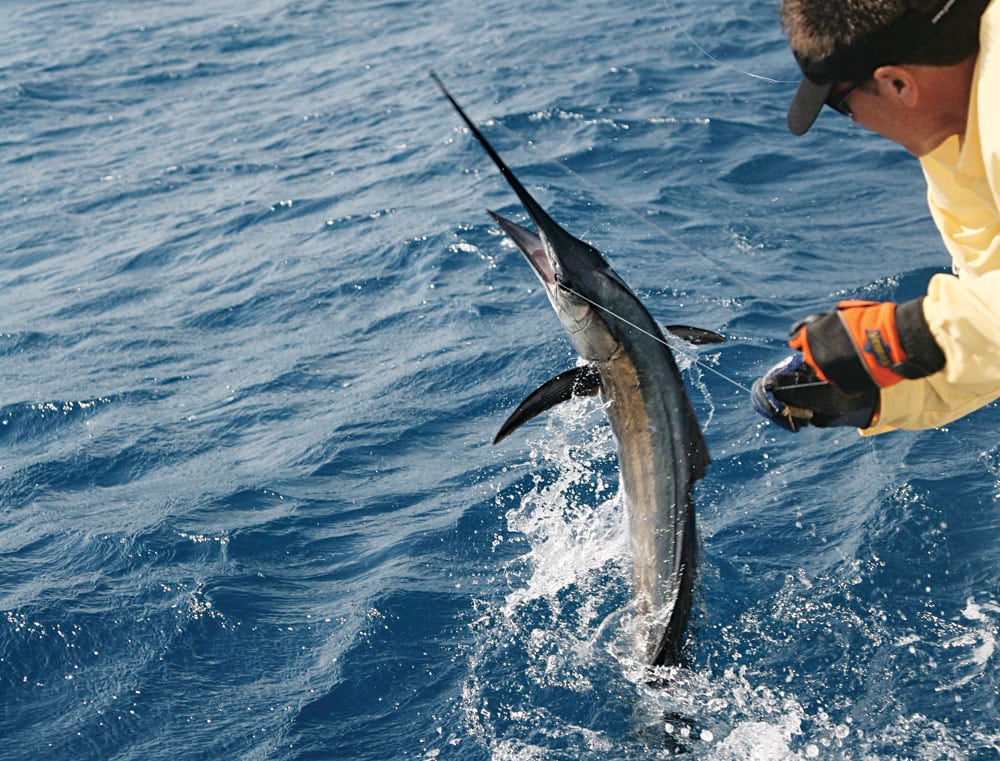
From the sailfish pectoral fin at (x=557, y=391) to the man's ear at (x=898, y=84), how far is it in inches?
58.4

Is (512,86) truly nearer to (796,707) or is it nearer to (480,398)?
(480,398)

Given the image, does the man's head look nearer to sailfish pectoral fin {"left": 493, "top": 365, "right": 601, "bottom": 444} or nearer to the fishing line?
sailfish pectoral fin {"left": 493, "top": 365, "right": 601, "bottom": 444}

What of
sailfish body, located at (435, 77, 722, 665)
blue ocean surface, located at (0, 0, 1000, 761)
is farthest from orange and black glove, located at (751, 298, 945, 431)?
blue ocean surface, located at (0, 0, 1000, 761)

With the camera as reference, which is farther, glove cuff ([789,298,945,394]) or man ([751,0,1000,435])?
glove cuff ([789,298,945,394])


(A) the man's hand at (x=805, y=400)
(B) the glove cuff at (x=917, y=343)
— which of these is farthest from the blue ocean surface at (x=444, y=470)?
(B) the glove cuff at (x=917, y=343)

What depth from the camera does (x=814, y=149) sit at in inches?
413

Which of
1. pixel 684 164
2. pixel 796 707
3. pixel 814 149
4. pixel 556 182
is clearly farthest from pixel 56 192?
pixel 796 707

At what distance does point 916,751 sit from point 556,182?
23.2 feet

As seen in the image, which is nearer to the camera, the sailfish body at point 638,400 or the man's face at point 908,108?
the man's face at point 908,108

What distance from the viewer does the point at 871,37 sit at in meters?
2.53

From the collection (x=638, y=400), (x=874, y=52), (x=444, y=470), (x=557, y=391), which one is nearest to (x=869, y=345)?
(x=874, y=52)

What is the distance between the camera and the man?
2.46 m

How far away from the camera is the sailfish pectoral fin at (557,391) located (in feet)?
12.6

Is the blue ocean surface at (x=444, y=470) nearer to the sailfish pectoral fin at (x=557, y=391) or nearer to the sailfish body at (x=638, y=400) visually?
the sailfish body at (x=638, y=400)
